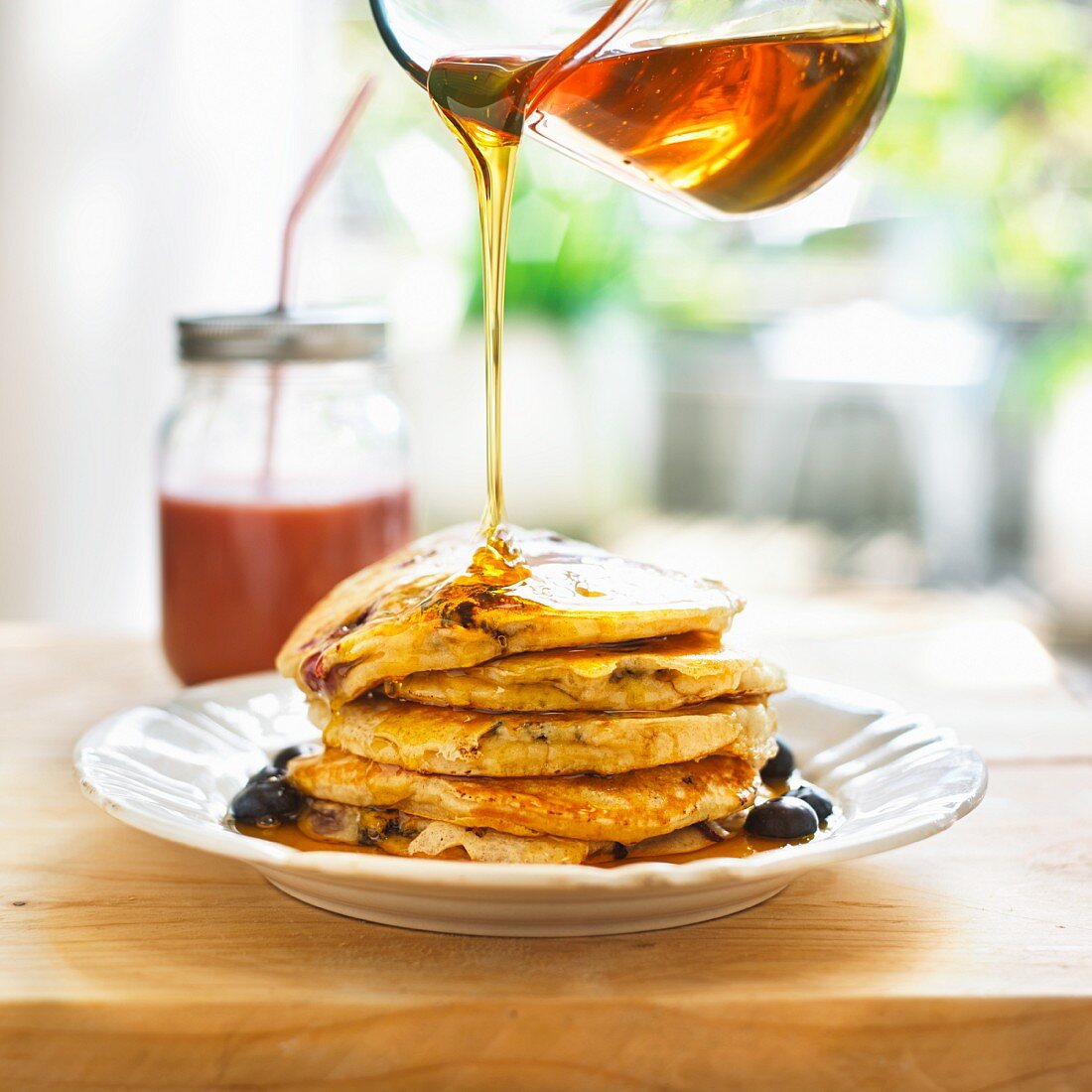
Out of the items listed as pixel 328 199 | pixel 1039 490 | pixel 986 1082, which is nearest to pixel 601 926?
pixel 986 1082

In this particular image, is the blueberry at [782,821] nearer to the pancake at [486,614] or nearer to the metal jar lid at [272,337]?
the pancake at [486,614]

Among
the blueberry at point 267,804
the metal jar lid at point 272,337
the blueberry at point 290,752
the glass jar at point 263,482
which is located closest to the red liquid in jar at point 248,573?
the glass jar at point 263,482

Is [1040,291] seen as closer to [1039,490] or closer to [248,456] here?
[1039,490]

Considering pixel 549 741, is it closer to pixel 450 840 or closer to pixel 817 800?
pixel 450 840

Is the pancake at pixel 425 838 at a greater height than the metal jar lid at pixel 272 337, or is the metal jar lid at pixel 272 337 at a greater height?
the metal jar lid at pixel 272 337

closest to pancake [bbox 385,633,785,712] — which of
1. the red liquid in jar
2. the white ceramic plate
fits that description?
the white ceramic plate

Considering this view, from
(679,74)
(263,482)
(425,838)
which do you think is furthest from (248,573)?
(679,74)
